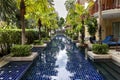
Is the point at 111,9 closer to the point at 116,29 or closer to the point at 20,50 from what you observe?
the point at 116,29

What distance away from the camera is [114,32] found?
24875 millimetres

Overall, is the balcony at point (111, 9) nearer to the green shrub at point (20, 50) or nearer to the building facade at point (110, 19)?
the building facade at point (110, 19)

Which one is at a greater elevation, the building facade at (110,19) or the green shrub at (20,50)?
the building facade at (110,19)

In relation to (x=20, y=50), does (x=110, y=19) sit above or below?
above

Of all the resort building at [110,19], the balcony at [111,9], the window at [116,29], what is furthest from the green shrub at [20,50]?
the window at [116,29]

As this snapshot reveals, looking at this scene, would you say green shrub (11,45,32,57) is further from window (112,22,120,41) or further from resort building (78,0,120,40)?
window (112,22,120,41)

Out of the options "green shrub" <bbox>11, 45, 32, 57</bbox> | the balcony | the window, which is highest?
the balcony

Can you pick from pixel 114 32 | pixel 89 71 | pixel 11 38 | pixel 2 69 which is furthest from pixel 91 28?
pixel 2 69

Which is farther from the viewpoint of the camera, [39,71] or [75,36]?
[75,36]

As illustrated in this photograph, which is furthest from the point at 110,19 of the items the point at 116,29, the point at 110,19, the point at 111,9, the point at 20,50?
the point at 20,50

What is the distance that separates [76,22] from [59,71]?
57.5 feet

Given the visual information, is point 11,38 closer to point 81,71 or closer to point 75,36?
point 81,71

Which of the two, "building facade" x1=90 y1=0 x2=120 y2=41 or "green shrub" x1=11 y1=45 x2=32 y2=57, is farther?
"building facade" x1=90 y1=0 x2=120 y2=41

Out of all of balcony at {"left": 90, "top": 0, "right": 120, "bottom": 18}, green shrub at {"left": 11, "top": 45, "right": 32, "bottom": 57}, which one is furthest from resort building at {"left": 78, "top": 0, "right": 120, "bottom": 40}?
green shrub at {"left": 11, "top": 45, "right": 32, "bottom": 57}
